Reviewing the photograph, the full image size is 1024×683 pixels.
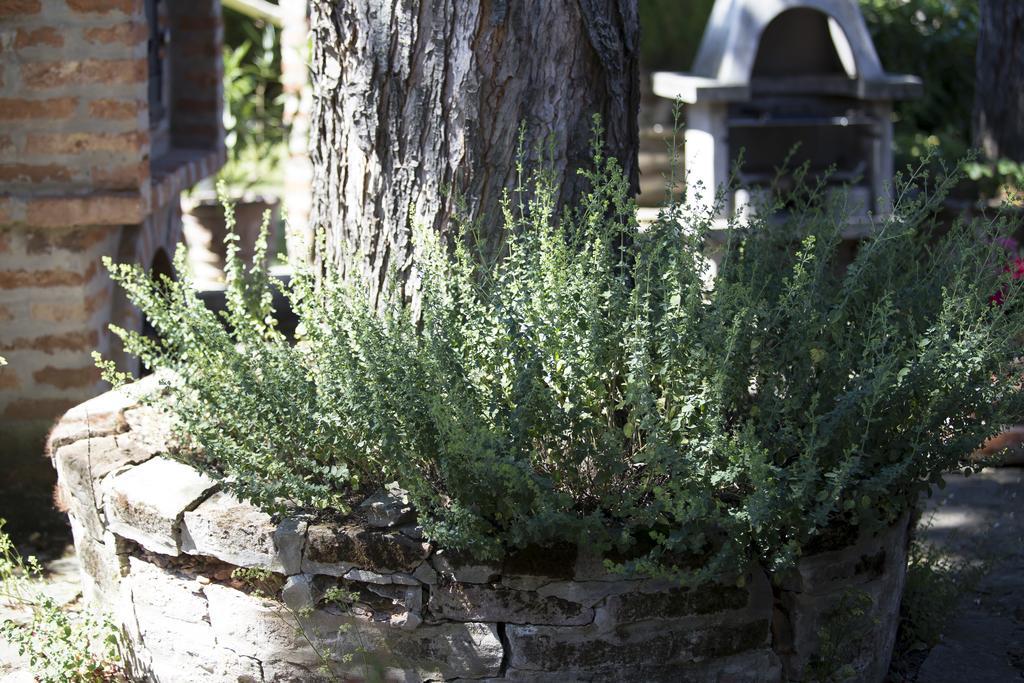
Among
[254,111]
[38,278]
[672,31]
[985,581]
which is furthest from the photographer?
[672,31]

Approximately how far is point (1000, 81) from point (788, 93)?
135cm

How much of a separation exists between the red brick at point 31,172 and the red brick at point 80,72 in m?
0.29

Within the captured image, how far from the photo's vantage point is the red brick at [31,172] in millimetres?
4465

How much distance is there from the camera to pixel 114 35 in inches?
177

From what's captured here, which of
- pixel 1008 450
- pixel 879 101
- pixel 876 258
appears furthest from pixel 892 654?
pixel 879 101

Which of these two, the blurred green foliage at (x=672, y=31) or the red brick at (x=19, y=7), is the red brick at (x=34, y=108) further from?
the blurred green foliage at (x=672, y=31)

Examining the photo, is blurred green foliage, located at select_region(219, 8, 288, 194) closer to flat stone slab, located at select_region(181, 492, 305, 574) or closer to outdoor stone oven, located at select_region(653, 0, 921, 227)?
outdoor stone oven, located at select_region(653, 0, 921, 227)

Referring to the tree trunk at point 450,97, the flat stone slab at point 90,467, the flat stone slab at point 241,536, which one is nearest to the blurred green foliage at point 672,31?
the tree trunk at point 450,97

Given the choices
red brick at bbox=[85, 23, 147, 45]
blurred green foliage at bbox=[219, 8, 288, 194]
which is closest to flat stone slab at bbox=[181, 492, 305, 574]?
red brick at bbox=[85, 23, 147, 45]

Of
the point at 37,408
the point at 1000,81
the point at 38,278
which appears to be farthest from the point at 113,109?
the point at 1000,81

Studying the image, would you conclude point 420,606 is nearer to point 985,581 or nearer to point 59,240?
point 985,581

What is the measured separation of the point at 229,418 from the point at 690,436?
3.60 feet

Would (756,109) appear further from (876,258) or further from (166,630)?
(166,630)

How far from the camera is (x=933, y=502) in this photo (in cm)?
474
